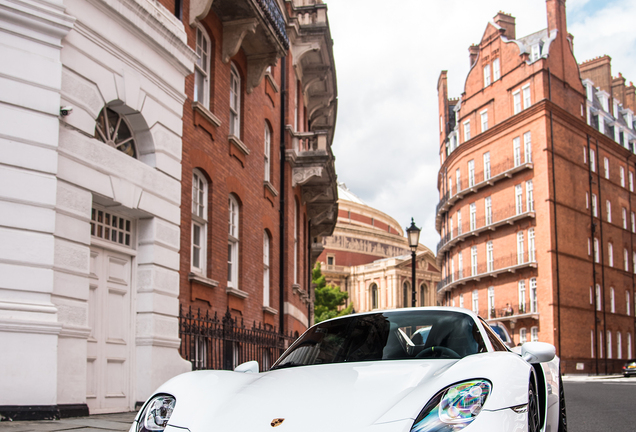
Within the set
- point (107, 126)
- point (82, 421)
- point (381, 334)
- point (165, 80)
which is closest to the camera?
point (381, 334)

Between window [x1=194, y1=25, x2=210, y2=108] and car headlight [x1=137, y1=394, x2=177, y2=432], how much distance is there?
979 cm

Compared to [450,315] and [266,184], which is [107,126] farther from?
[266,184]

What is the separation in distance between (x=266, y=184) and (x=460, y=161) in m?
39.8

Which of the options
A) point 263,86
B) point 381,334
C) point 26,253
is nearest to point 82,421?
point 26,253

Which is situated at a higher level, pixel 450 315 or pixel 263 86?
pixel 263 86

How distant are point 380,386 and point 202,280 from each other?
8.76 m

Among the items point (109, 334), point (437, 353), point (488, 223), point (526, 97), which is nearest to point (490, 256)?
point (488, 223)

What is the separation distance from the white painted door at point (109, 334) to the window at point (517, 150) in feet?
137

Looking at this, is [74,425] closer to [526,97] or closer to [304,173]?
[304,173]

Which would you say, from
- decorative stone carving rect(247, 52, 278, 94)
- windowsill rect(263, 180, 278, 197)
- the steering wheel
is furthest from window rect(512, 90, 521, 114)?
the steering wheel

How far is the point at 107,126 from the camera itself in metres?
9.20

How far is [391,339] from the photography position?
4504 millimetres

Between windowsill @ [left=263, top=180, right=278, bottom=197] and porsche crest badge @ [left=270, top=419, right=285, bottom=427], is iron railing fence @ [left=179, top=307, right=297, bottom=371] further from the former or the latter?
porsche crest badge @ [left=270, top=419, right=285, bottom=427]

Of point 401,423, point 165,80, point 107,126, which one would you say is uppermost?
point 165,80
